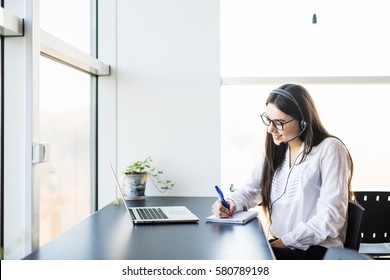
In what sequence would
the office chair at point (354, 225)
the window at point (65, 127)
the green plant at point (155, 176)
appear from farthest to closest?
the green plant at point (155, 176) → the window at point (65, 127) → the office chair at point (354, 225)

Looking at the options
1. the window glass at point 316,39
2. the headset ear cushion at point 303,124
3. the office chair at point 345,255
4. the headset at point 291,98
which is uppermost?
the window glass at point 316,39

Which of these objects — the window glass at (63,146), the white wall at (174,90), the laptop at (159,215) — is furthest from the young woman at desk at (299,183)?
the window glass at (63,146)

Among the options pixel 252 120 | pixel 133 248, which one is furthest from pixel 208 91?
pixel 133 248

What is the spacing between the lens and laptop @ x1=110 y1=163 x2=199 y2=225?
208 cm

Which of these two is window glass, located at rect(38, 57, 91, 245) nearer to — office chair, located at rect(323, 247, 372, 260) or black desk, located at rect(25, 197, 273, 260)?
black desk, located at rect(25, 197, 273, 260)

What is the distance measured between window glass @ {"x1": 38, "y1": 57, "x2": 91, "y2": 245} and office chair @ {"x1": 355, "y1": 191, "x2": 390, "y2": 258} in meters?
1.52

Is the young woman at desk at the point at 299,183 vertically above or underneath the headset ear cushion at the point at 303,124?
underneath

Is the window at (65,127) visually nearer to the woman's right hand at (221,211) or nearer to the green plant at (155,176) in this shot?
the green plant at (155,176)

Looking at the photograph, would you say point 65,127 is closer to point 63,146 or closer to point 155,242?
point 63,146

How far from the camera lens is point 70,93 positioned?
2.77 m

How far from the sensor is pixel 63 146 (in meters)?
2.68

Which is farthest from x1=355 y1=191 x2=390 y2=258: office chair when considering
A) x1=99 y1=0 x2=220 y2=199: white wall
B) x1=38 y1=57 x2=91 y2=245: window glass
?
x1=38 y1=57 x2=91 y2=245: window glass

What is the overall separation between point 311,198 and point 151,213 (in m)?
0.70

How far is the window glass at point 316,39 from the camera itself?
317 cm
